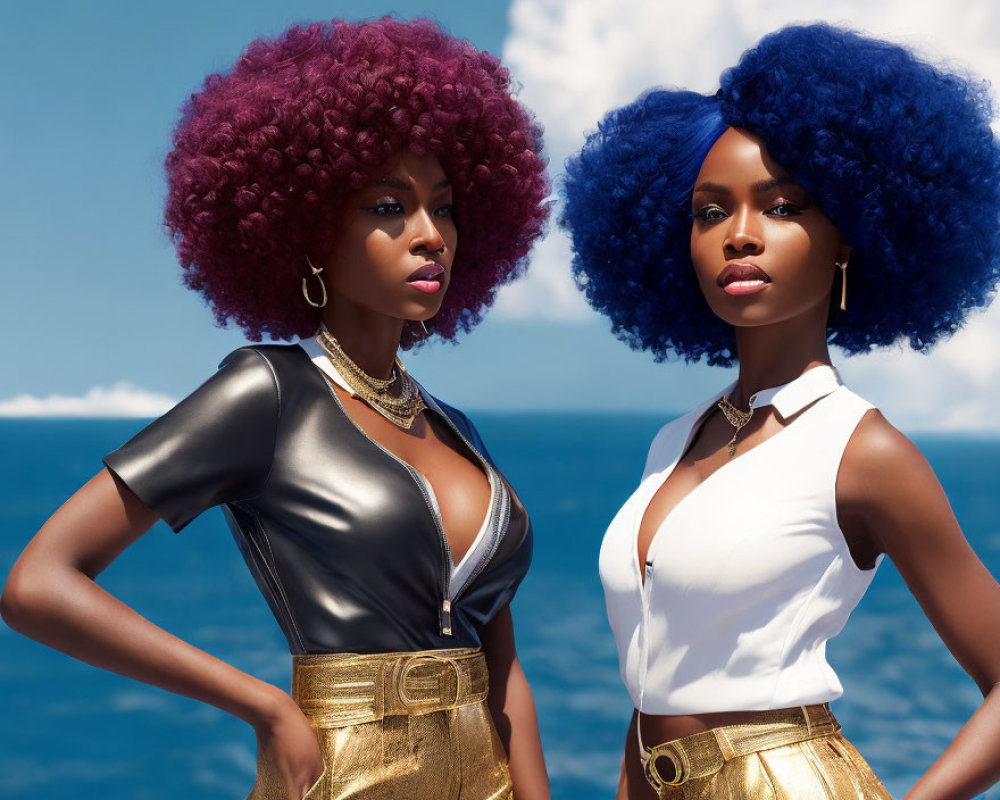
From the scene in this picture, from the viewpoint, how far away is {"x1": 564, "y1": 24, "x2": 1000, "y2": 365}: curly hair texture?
3424 millimetres

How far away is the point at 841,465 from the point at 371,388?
4.40 ft

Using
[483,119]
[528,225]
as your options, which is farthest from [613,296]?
[483,119]

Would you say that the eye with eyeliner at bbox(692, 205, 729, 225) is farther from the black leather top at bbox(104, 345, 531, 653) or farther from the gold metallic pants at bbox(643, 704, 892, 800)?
the gold metallic pants at bbox(643, 704, 892, 800)

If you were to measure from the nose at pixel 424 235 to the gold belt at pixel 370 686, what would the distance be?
1.14m

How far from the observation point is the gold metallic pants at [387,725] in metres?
3.16

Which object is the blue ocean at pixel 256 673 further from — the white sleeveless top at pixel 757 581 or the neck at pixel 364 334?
the neck at pixel 364 334

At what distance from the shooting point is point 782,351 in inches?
140

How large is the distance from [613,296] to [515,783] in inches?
66.7

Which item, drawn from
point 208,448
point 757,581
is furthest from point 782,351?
point 208,448

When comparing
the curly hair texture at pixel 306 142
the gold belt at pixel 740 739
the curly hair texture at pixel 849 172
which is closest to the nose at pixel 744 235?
the curly hair texture at pixel 849 172

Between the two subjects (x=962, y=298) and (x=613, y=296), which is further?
(x=613, y=296)

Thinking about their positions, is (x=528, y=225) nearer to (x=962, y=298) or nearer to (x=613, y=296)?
(x=613, y=296)

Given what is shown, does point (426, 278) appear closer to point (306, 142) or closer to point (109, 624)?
point (306, 142)

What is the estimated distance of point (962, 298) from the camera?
3824 millimetres
